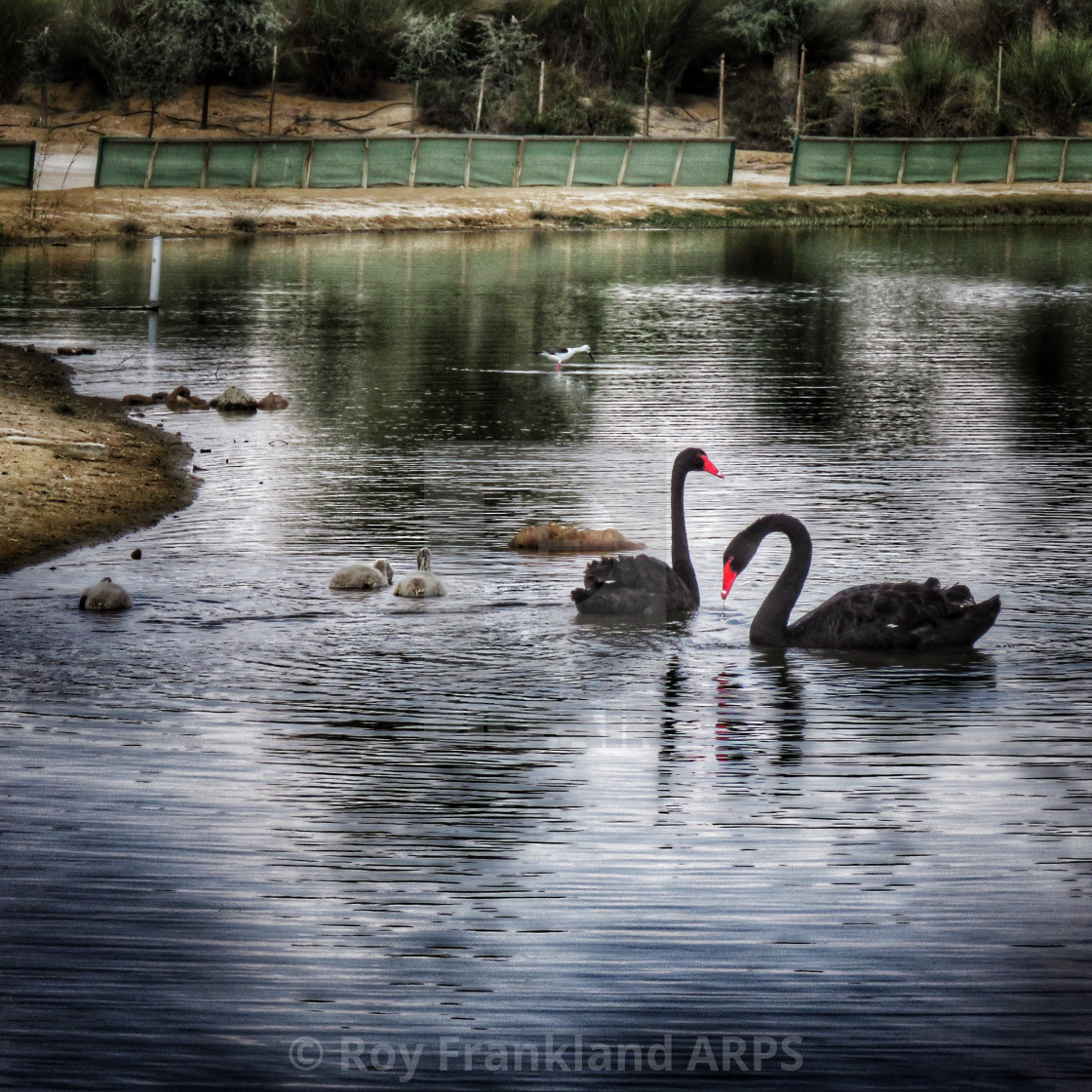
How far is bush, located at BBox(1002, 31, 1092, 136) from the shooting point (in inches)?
2763

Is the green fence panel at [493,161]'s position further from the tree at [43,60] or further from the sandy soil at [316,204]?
the tree at [43,60]

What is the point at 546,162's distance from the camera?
56.8 m

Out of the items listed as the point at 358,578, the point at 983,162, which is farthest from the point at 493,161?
the point at 358,578

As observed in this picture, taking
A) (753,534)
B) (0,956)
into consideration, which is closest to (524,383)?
(753,534)

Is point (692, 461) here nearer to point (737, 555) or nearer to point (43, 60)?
point (737, 555)

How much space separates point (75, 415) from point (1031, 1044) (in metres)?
14.0

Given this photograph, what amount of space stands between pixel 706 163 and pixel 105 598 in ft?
165

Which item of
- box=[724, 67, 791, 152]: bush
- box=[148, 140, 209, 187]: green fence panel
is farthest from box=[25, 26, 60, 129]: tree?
box=[724, 67, 791, 152]: bush

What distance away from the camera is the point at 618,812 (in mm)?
7883

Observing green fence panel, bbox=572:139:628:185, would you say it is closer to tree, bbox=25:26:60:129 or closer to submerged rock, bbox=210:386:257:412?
tree, bbox=25:26:60:129

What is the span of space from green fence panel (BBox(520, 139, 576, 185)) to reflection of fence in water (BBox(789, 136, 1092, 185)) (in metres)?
8.01

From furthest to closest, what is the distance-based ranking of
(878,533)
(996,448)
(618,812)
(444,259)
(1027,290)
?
(444,259) < (1027,290) < (996,448) < (878,533) < (618,812)

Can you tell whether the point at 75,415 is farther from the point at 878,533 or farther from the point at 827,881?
the point at 827,881

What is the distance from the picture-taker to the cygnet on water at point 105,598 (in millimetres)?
11047
